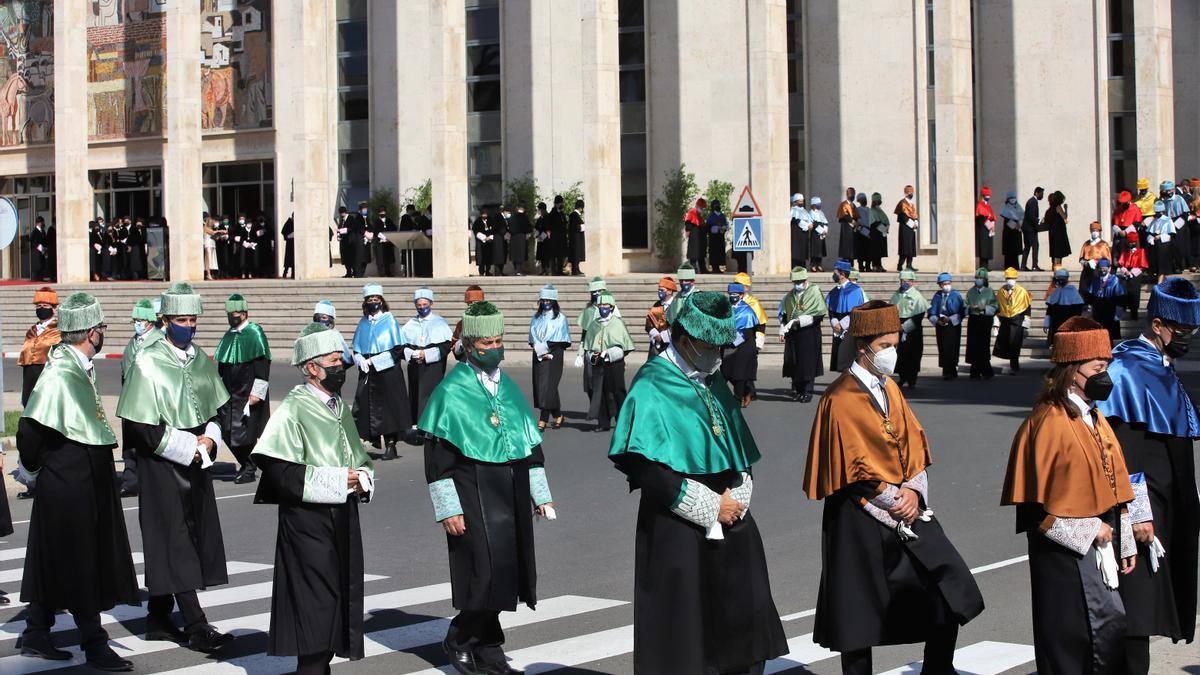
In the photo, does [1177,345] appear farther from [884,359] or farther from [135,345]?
[135,345]

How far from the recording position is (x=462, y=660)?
843 centimetres

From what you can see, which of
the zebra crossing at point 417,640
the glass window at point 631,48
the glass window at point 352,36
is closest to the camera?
the zebra crossing at point 417,640

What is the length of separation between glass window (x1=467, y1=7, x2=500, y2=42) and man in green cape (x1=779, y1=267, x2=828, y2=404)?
21213 millimetres

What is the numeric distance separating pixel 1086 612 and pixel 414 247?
Result: 34782mm

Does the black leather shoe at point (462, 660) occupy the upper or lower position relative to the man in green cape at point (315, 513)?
lower

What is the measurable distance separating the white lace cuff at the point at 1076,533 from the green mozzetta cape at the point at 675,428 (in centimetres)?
133

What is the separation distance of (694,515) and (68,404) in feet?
13.4

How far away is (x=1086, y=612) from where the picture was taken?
6664mm

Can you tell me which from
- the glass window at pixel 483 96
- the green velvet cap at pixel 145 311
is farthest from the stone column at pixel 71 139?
the green velvet cap at pixel 145 311

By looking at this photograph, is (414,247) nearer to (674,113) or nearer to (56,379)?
(674,113)

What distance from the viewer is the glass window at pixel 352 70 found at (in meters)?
44.7

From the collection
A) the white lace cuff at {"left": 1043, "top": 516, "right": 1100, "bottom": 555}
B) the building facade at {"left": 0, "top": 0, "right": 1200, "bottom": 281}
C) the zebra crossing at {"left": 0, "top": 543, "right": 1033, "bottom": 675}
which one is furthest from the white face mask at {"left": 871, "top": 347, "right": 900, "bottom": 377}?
the building facade at {"left": 0, "top": 0, "right": 1200, "bottom": 281}

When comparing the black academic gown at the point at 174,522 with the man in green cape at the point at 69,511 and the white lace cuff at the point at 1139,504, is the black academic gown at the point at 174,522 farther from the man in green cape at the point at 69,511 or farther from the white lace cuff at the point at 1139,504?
the white lace cuff at the point at 1139,504

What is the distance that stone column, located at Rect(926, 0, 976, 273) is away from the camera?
32.5 metres
